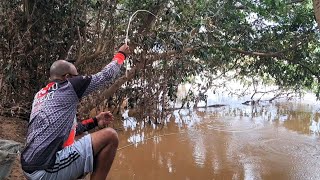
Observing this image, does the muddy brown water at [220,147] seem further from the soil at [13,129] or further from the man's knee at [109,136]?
the man's knee at [109,136]

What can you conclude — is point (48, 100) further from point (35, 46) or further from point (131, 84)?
point (131, 84)

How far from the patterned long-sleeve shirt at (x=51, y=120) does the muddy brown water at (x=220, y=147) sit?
258cm

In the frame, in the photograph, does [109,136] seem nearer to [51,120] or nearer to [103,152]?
[103,152]

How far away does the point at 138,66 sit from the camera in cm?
578

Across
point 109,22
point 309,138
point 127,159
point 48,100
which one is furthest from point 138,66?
point 309,138

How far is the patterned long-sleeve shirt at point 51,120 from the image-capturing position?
2490mm

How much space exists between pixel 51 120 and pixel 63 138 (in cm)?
16

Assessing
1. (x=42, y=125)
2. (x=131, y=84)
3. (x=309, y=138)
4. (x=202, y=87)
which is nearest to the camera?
(x=42, y=125)

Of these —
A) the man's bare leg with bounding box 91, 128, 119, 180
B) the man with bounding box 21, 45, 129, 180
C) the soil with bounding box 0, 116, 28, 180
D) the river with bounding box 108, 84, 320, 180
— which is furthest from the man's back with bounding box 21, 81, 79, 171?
the soil with bounding box 0, 116, 28, 180

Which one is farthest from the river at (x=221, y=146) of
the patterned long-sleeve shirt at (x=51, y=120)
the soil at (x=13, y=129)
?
the patterned long-sleeve shirt at (x=51, y=120)

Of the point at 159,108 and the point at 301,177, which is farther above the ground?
the point at 159,108

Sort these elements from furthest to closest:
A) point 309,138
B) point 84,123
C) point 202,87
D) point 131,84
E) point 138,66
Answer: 1. point 202,87
2. point 309,138
3. point 131,84
4. point 138,66
5. point 84,123

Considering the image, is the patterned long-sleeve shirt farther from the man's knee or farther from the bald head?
the man's knee

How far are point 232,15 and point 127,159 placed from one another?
9.26 feet
